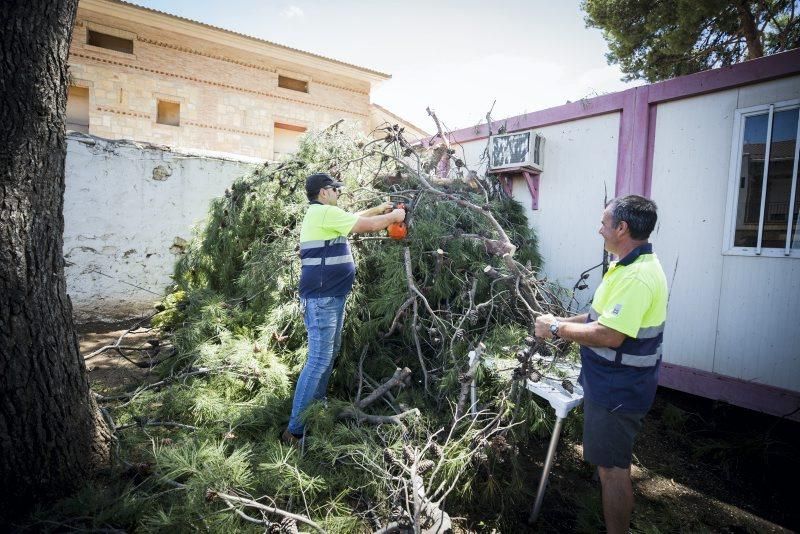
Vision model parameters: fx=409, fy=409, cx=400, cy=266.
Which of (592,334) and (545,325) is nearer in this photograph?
(592,334)

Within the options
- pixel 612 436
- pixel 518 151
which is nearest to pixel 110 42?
pixel 518 151

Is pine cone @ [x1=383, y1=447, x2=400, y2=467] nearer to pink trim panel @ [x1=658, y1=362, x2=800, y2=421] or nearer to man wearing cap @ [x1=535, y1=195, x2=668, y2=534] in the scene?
man wearing cap @ [x1=535, y1=195, x2=668, y2=534]

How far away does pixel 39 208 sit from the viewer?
184 cm

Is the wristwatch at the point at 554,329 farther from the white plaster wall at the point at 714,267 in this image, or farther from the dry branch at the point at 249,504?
the white plaster wall at the point at 714,267

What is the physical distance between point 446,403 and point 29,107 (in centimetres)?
282

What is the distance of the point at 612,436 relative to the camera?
78.4 inches

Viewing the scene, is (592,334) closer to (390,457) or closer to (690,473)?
(390,457)

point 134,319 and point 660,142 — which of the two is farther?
point 134,319

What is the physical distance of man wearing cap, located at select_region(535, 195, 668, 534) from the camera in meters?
1.90

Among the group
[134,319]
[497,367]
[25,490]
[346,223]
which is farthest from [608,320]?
[134,319]

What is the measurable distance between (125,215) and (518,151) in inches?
210

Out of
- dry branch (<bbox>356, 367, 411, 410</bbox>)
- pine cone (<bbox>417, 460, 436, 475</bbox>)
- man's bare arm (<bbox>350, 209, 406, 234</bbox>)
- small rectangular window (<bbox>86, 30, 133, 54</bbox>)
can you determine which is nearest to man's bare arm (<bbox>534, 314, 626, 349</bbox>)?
pine cone (<bbox>417, 460, 436, 475</bbox>)

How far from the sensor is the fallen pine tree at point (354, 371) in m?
2.05

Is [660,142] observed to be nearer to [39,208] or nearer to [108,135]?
[39,208]
